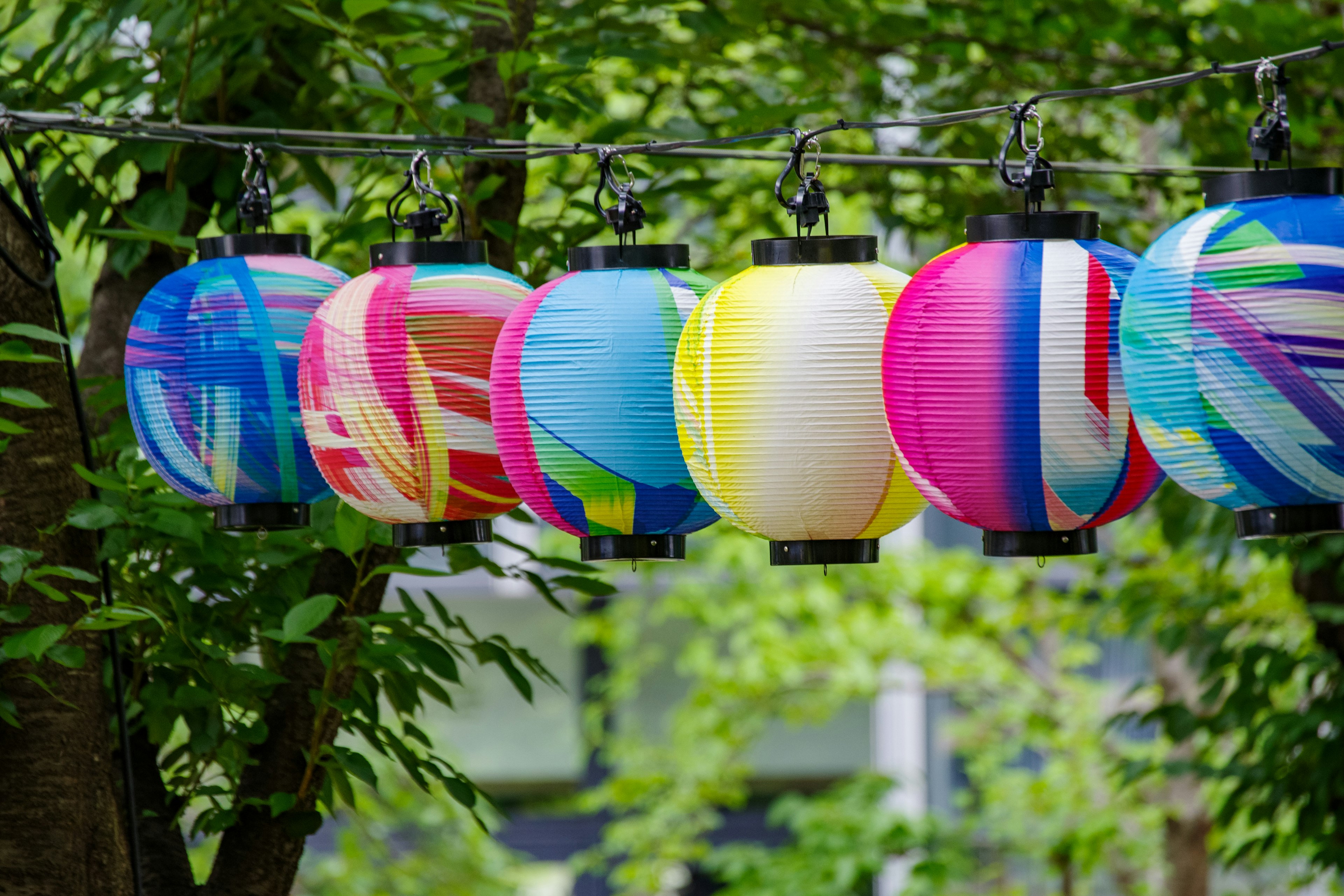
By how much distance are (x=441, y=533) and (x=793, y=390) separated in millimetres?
504

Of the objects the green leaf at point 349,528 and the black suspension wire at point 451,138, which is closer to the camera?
the black suspension wire at point 451,138

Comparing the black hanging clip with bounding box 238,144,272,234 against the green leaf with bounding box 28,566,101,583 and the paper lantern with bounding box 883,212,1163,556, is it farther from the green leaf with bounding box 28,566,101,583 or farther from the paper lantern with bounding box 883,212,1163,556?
the paper lantern with bounding box 883,212,1163,556

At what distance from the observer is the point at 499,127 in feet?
7.50

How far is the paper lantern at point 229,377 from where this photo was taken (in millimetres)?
1516

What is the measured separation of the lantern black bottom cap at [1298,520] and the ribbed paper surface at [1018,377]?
0.12 metres

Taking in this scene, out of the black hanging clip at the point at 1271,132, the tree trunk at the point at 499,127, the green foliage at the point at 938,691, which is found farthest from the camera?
the green foliage at the point at 938,691

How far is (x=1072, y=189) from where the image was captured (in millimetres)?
3846

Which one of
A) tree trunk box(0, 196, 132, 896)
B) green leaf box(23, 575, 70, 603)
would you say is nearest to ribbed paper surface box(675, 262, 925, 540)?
green leaf box(23, 575, 70, 603)

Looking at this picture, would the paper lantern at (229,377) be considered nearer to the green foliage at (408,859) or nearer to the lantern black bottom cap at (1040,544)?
the lantern black bottom cap at (1040,544)

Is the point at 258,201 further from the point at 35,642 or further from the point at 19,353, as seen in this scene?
the point at 35,642

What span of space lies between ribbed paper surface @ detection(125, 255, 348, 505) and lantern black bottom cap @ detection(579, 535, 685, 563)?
384 millimetres

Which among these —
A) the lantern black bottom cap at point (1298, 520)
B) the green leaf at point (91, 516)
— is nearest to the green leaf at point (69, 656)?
the green leaf at point (91, 516)

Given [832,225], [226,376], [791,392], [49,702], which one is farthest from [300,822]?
[832,225]

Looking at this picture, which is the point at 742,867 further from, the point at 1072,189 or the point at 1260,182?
the point at 1260,182
